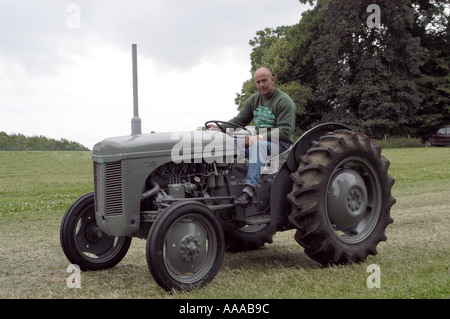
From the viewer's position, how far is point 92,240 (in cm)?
513

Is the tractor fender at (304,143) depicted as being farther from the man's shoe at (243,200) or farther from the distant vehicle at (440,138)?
the distant vehicle at (440,138)

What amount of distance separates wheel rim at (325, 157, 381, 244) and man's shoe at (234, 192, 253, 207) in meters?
0.86

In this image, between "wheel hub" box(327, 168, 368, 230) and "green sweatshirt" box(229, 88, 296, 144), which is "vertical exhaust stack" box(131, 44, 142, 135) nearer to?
"green sweatshirt" box(229, 88, 296, 144)

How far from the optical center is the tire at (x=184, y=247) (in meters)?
4.00

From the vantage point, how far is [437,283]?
400 centimetres

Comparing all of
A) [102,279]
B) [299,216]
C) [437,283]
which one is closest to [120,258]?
[102,279]

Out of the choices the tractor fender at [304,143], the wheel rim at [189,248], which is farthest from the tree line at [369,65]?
the wheel rim at [189,248]

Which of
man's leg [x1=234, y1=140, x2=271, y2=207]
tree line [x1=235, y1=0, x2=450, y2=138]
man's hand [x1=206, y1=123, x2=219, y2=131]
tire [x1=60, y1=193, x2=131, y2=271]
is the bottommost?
tire [x1=60, y1=193, x2=131, y2=271]

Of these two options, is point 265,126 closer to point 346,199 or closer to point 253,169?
point 253,169

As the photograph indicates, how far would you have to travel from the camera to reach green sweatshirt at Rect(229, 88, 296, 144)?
520 cm

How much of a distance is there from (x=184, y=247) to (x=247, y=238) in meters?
1.70

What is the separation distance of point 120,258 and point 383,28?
112 feet

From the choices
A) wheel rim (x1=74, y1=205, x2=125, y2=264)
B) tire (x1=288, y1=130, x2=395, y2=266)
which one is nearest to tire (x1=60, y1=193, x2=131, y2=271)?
wheel rim (x1=74, y1=205, x2=125, y2=264)

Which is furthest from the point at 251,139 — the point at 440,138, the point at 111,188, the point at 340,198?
the point at 440,138
